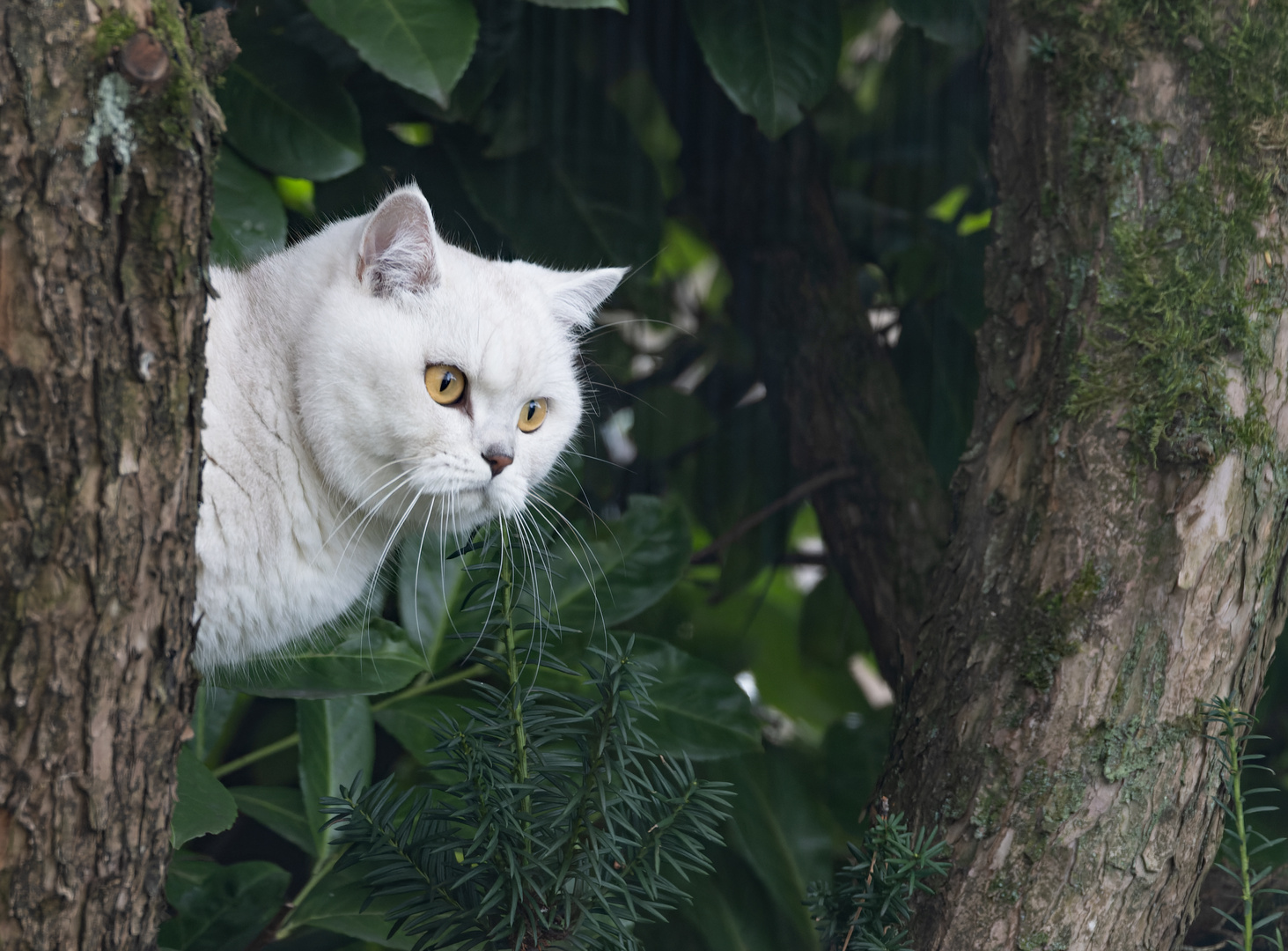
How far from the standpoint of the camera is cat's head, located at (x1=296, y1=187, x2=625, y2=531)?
102 cm

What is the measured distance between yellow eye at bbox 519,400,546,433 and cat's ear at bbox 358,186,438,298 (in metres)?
0.18

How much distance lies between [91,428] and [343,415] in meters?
0.46

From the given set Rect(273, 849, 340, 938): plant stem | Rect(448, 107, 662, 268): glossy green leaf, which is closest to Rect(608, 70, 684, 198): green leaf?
Rect(448, 107, 662, 268): glossy green leaf

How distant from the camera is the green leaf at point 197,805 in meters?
0.90

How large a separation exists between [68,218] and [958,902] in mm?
923

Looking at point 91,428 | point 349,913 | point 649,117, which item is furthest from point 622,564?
point 649,117

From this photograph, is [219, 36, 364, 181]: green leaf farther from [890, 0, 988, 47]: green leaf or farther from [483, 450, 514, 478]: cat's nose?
[890, 0, 988, 47]: green leaf

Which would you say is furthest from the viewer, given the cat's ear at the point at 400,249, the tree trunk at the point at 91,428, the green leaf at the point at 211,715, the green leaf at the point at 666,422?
the green leaf at the point at 666,422

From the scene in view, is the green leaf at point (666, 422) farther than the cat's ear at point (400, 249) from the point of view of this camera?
Yes

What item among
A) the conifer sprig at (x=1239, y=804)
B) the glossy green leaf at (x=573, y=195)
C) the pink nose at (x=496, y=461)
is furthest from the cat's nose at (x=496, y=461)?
the conifer sprig at (x=1239, y=804)

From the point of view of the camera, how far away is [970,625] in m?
1.04

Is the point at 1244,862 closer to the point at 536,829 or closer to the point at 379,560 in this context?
the point at 536,829

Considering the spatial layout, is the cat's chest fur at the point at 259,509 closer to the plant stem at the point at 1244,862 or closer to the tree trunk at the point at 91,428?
the tree trunk at the point at 91,428

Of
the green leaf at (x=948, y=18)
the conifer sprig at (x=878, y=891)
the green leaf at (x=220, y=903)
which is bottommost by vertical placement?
the green leaf at (x=220, y=903)
